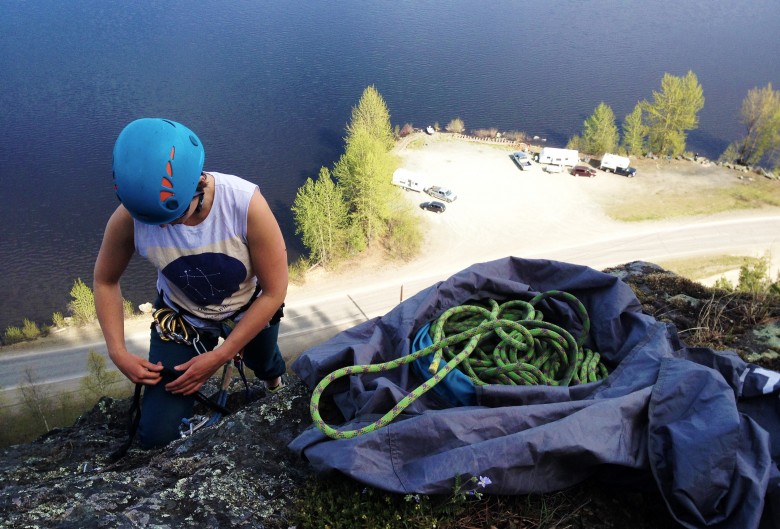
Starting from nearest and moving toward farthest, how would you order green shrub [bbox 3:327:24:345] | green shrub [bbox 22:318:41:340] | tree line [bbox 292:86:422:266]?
1. green shrub [bbox 3:327:24:345]
2. green shrub [bbox 22:318:41:340]
3. tree line [bbox 292:86:422:266]

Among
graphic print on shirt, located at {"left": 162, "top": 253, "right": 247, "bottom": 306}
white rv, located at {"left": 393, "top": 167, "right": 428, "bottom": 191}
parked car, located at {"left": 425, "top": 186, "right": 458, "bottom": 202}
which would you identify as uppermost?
graphic print on shirt, located at {"left": 162, "top": 253, "right": 247, "bottom": 306}

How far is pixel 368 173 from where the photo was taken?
25.3 meters

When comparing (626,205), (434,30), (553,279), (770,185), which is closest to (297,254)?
(626,205)

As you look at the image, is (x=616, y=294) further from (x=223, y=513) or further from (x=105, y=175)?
(x=105, y=175)

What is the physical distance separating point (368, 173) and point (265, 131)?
12.1 metres

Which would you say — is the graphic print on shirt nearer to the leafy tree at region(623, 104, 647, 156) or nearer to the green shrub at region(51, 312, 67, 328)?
the green shrub at region(51, 312, 67, 328)

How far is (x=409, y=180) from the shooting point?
3078cm

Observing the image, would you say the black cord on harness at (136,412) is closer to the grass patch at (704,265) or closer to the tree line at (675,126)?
the grass patch at (704,265)

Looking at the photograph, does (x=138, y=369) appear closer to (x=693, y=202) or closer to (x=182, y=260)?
(x=182, y=260)

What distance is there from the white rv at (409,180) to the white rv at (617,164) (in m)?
11.4

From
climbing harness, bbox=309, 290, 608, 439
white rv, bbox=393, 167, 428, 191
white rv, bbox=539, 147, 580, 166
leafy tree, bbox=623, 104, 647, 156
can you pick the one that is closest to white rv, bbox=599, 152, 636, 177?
white rv, bbox=539, 147, 580, 166

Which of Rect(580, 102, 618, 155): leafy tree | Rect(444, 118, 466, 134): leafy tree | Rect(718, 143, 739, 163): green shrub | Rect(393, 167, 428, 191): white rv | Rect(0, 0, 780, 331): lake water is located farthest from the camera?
Rect(444, 118, 466, 134): leafy tree

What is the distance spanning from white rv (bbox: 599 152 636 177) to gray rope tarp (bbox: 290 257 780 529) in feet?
108

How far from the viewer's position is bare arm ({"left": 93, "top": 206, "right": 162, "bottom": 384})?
343 cm
